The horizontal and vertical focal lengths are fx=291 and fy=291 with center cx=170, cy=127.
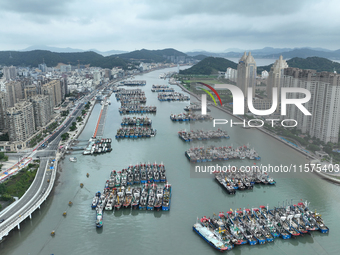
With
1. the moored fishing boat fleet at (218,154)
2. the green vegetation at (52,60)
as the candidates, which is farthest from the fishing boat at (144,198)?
the green vegetation at (52,60)

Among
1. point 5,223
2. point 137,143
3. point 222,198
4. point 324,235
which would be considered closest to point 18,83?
point 137,143

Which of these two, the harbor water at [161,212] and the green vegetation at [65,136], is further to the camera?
the green vegetation at [65,136]

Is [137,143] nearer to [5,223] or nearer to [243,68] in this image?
[5,223]

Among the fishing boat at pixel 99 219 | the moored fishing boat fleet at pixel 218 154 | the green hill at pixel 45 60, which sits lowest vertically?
the fishing boat at pixel 99 219

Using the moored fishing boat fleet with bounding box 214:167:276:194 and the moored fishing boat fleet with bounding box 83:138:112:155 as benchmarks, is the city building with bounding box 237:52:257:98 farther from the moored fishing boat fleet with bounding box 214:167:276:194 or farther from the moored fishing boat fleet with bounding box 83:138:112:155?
the moored fishing boat fleet with bounding box 214:167:276:194

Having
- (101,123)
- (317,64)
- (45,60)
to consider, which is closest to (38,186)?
(101,123)

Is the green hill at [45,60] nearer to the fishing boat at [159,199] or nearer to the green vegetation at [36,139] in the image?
the green vegetation at [36,139]
